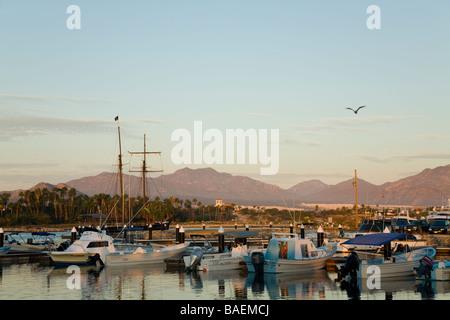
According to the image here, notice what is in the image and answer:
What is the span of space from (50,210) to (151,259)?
14760cm

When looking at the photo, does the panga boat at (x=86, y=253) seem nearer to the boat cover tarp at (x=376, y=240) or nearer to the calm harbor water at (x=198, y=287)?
the calm harbor water at (x=198, y=287)

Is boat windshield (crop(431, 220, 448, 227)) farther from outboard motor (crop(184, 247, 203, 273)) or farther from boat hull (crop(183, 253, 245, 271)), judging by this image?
outboard motor (crop(184, 247, 203, 273))

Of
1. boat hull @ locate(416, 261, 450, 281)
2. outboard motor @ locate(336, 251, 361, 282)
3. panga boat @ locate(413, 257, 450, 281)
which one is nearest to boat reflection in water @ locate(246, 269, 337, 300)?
outboard motor @ locate(336, 251, 361, 282)

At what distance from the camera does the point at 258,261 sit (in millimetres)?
38375

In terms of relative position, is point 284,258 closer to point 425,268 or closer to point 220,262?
point 220,262

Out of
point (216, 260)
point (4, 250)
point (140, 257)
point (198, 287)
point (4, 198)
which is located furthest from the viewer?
point (4, 198)

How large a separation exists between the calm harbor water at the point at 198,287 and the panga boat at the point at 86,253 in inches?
149

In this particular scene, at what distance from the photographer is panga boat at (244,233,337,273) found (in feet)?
126

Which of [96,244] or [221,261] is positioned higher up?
[96,244]

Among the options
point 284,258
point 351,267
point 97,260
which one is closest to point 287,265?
point 284,258

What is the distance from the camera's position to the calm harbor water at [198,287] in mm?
29578

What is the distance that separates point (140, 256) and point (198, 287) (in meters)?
14.0
